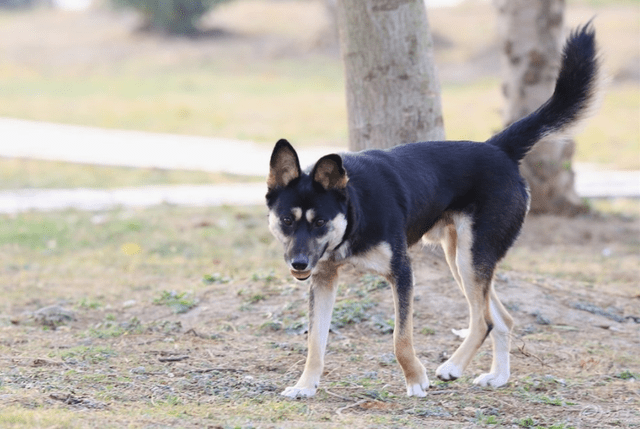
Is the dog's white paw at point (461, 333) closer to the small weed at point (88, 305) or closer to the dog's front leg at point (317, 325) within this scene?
the dog's front leg at point (317, 325)

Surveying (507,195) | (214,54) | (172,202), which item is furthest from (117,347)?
(214,54)

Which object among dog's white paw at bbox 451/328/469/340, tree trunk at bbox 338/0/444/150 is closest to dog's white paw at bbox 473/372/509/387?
dog's white paw at bbox 451/328/469/340

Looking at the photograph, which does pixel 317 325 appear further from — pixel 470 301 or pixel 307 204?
pixel 470 301

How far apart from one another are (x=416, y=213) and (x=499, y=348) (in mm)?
1079

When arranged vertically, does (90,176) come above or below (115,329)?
above

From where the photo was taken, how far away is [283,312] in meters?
6.39

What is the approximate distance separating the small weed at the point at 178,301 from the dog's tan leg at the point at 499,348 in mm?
2559

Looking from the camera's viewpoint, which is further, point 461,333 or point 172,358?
→ point 461,333

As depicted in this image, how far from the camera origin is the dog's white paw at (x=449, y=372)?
16.6 feet

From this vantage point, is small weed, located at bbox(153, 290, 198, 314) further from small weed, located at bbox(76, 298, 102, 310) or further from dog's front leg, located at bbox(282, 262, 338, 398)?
dog's front leg, located at bbox(282, 262, 338, 398)

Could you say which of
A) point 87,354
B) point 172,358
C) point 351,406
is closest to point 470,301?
point 351,406

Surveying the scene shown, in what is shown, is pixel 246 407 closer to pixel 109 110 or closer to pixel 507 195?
pixel 507 195

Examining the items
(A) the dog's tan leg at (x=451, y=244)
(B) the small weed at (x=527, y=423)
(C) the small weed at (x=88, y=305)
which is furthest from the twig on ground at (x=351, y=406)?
(C) the small weed at (x=88, y=305)

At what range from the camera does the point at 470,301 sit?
206 inches
